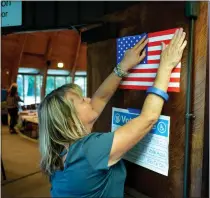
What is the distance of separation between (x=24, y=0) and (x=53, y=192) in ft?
5.00

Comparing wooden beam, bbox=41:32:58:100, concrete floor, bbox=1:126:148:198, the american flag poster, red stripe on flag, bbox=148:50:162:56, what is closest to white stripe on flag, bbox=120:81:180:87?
the american flag poster

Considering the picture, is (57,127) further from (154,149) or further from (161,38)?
(161,38)

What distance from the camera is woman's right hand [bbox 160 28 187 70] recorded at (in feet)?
3.84

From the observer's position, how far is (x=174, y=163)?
4.19 feet

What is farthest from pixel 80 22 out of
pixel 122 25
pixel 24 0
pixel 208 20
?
pixel 208 20

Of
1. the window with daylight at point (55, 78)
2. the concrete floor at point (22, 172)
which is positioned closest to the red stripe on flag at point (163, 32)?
the concrete floor at point (22, 172)

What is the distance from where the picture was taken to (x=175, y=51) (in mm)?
1169

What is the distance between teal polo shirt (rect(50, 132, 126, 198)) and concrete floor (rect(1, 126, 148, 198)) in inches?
76.2

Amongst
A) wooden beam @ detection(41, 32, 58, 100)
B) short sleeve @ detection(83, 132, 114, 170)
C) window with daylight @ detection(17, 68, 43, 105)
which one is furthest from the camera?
window with daylight @ detection(17, 68, 43, 105)

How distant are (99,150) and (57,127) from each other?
→ 0.26 metres

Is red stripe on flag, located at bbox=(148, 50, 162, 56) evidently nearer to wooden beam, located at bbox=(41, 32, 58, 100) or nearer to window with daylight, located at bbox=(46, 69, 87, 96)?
wooden beam, located at bbox=(41, 32, 58, 100)

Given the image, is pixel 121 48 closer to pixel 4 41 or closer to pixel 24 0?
pixel 24 0

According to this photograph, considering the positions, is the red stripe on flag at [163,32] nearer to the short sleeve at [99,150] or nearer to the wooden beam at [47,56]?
the short sleeve at [99,150]

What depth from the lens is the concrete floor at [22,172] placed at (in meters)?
3.79
